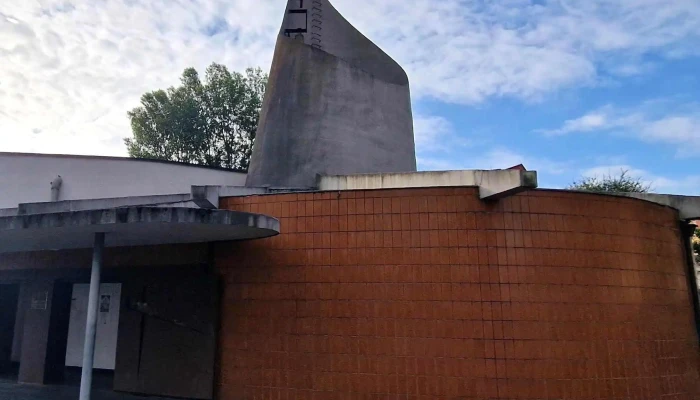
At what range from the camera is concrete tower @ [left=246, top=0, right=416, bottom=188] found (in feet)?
36.1

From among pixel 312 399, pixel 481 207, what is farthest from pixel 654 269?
pixel 312 399

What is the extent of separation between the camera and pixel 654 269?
26.8 feet

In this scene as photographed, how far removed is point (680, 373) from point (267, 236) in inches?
272

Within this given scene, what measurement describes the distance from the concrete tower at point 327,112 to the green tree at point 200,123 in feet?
43.7

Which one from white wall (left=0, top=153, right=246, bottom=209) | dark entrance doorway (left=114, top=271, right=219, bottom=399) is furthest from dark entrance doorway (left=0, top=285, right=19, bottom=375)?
dark entrance doorway (left=114, top=271, right=219, bottom=399)

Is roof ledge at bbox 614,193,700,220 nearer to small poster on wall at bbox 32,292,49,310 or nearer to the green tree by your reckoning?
small poster on wall at bbox 32,292,49,310

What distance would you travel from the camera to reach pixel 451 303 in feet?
23.5

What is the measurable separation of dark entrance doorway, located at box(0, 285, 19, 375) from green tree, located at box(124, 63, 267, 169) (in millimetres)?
13068

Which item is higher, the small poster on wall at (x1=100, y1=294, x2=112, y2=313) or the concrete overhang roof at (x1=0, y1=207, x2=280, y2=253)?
the concrete overhang roof at (x1=0, y1=207, x2=280, y2=253)

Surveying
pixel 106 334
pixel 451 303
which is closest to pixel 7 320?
pixel 106 334

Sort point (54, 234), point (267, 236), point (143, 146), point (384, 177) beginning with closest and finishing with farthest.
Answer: point (54, 234)
point (267, 236)
point (384, 177)
point (143, 146)

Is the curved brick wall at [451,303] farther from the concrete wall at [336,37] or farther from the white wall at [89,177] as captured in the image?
the white wall at [89,177]

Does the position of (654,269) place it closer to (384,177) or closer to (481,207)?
(481,207)

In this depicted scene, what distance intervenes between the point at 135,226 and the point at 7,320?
9060mm
